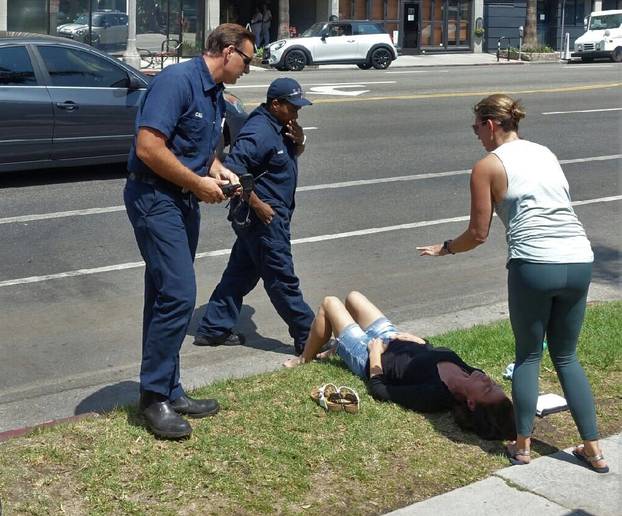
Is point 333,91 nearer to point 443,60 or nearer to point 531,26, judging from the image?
point 443,60

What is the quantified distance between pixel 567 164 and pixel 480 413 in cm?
1008

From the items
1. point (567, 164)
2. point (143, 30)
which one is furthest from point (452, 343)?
point (143, 30)

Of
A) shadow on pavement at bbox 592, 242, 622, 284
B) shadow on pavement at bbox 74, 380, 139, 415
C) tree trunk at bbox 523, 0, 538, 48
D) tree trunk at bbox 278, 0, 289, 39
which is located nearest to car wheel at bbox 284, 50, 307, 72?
tree trunk at bbox 278, 0, 289, 39

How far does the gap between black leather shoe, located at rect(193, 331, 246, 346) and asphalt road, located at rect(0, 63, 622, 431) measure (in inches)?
3.6

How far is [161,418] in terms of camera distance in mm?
5020

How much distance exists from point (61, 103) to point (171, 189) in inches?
301

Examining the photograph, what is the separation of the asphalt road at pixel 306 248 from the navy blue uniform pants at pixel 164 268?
4.02 feet

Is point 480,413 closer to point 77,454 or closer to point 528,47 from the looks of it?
point 77,454

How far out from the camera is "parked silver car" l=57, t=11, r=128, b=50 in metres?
32.8

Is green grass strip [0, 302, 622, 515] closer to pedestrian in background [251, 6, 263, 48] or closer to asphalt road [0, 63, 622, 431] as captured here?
asphalt road [0, 63, 622, 431]

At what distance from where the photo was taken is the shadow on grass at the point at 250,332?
7434mm

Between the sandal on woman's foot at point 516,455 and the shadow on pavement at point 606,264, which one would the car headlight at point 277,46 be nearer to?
the shadow on pavement at point 606,264

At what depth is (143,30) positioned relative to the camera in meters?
35.1

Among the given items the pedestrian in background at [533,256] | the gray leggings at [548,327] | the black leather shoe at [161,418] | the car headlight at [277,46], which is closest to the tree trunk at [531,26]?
the car headlight at [277,46]
